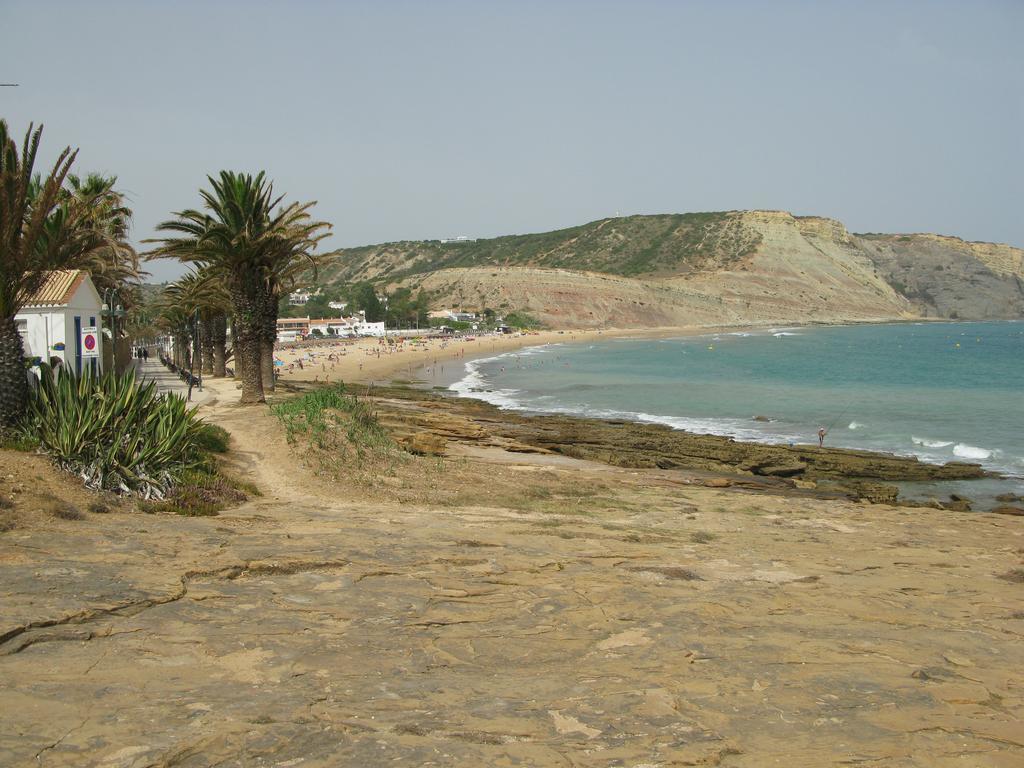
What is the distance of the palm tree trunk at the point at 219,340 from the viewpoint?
37688 millimetres

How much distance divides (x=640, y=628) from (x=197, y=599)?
3.48 m

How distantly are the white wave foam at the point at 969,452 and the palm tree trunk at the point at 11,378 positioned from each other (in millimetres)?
22822

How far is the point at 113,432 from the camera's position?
10.8m

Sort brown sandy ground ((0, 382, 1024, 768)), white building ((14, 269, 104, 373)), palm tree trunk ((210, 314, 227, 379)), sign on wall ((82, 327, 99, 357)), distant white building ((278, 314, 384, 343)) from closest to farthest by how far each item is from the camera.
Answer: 1. brown sandy ground ((0, 382, 1024, 768))
2. white building ((14, 269, 104, 373))
3. sign on wall ((82, 327, 99, 357))
4. palm tree trunk ((210, 314, 227, 379))
5. distant white building ((278, 314, 384, 343))

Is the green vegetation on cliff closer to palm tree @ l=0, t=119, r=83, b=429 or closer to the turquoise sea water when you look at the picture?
the turquoise sea water

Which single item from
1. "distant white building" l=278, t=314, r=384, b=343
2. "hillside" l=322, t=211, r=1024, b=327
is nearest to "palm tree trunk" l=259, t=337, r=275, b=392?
"distant white building" l=278, t=314, r=384, b=343

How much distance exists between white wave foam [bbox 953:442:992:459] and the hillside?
334 feet

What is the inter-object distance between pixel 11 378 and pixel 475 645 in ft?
26.4

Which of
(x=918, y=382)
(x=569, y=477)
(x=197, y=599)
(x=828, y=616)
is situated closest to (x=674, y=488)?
(x=569, y=477)

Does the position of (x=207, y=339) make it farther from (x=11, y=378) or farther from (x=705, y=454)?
(x=11, y=378)

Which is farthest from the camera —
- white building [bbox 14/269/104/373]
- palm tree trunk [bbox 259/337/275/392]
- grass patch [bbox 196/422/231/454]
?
palm tree trunk [bbox 259/337/275/392]

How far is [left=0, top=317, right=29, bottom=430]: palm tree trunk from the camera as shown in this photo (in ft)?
35.8

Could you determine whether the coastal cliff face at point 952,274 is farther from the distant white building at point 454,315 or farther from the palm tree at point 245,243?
the palm tree at point 245,243

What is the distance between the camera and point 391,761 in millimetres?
4395
